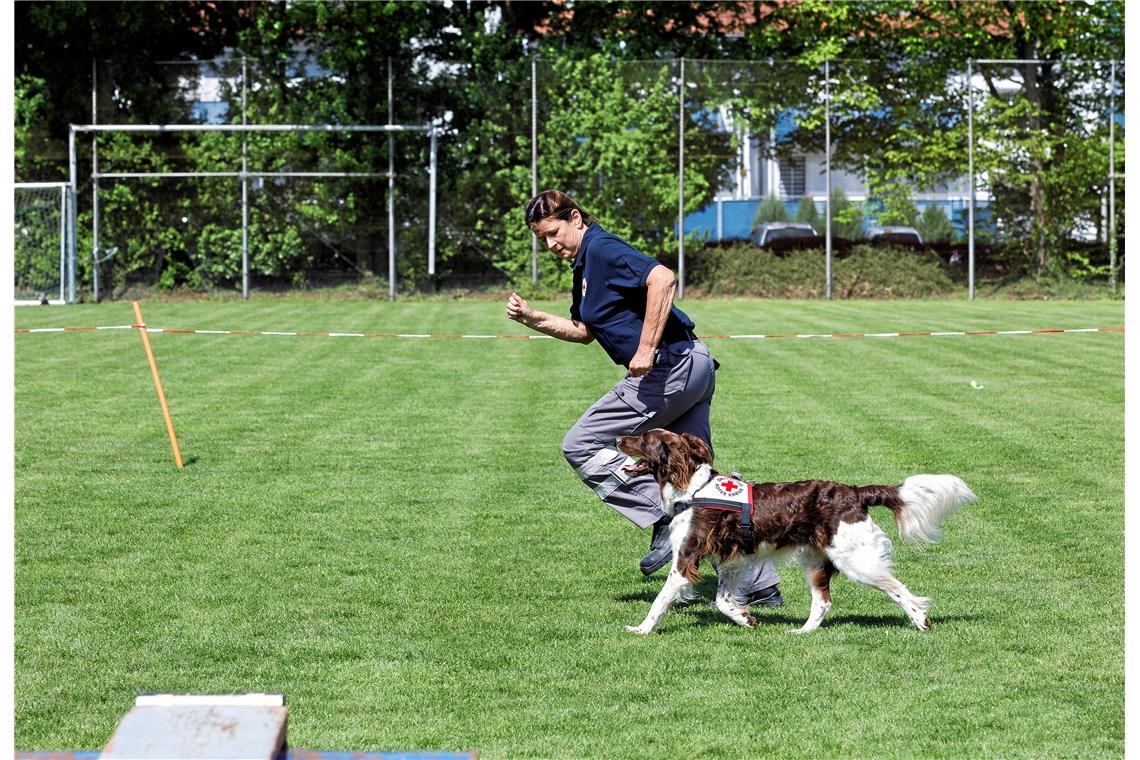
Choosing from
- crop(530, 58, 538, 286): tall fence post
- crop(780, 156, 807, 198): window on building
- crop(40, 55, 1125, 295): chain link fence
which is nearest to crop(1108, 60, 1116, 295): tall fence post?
crop(40, 55, 1125, 295): chain link fence

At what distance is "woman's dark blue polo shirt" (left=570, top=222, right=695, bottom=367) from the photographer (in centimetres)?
675

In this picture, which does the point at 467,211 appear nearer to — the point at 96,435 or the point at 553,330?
the point at 96,435

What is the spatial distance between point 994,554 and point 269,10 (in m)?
28.0

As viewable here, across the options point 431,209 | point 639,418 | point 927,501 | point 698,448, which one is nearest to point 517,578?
point 639,418

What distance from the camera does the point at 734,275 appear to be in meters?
33.5

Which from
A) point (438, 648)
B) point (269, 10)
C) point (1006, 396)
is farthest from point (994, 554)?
point (269, 10)

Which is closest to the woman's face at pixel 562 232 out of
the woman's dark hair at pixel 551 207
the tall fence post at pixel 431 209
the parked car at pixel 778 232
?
the woman's dark hair at pixel 551 207

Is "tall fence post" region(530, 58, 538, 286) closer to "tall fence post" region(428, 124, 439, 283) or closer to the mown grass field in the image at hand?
"tall fence post" region(428, 124, 439, 283)

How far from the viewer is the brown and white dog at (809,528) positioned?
6227 mm

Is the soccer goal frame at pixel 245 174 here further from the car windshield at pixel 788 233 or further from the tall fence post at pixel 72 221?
the car windshield at pixel 788 233

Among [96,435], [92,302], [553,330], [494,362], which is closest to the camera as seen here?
[553,330]

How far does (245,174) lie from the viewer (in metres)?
33.0

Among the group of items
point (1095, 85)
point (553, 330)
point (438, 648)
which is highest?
point (1095, 85)

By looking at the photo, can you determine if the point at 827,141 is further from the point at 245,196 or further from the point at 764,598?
→ the point at 764,598
